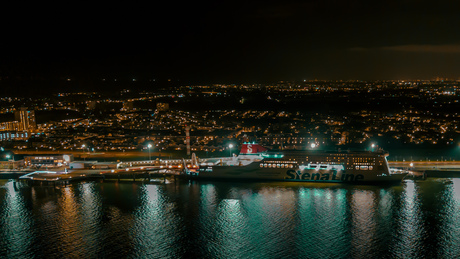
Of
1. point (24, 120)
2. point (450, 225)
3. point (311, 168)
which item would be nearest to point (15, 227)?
point (311, 168)

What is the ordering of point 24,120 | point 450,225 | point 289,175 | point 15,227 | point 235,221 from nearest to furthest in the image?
1. point 450,225
2. point 15,227
3. point 235,221
4. point 289,175
5. point 24,120

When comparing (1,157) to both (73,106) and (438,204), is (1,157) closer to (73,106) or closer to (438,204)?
(438,204)

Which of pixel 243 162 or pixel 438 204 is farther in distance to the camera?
pixel 243 162

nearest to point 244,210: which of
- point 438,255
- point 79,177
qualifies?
point 438,255

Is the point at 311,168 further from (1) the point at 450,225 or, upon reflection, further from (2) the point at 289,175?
(1) the point at 450,225

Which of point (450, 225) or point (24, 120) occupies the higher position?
point (24, 120)

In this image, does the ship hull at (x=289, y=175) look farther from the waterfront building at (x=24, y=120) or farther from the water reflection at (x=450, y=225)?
the waterfront building at (x=24, y=120)

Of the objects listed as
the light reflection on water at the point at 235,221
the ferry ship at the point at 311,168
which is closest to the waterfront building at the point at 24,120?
the light reflection on water at the point at 235,221
